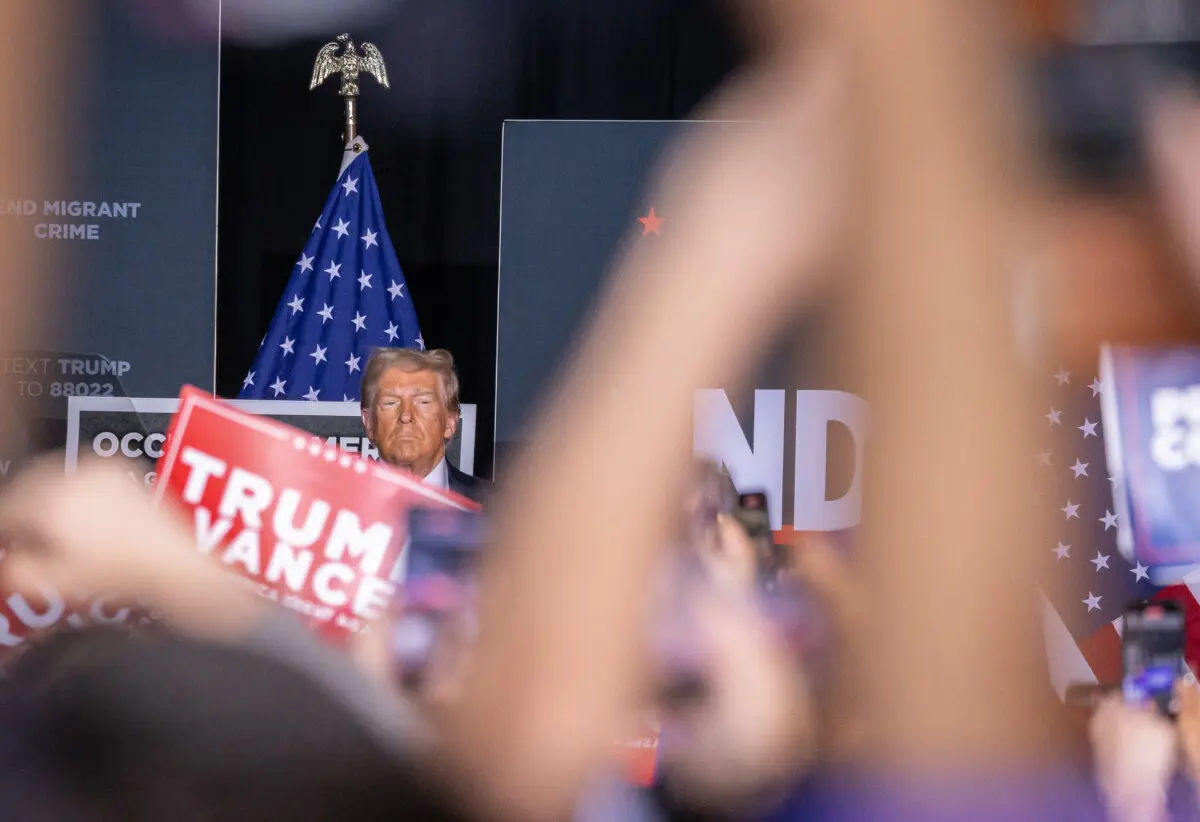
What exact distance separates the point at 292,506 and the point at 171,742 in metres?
1.44

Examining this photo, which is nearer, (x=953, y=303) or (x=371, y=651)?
(x=953, y=303)

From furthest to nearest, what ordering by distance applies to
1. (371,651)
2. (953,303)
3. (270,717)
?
1. (371,651)
2. (953,303)
3. (270,717)

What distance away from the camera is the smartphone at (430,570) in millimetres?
1594

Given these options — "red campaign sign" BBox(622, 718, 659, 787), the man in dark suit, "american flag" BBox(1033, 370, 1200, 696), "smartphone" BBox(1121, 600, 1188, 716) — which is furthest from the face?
"smartphone" BBox(1121, 600, 1188, 716)

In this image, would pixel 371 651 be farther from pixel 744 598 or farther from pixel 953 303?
pixel 953 303

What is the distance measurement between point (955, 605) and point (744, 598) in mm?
166

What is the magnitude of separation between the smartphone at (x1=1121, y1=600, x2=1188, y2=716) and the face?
165cm

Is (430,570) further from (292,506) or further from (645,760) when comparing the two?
(645,760)

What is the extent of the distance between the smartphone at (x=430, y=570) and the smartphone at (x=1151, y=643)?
5.30 feet

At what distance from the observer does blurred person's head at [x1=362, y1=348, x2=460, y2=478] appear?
2260 millimetres

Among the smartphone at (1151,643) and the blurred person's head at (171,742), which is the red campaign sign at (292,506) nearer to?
the blurred person's head at (171,742)

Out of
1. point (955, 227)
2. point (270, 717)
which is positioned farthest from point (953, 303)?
point (270, 717)

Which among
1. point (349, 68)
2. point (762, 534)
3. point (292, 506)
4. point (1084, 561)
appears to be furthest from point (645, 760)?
point (349, 68)

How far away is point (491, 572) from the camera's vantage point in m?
0.67
